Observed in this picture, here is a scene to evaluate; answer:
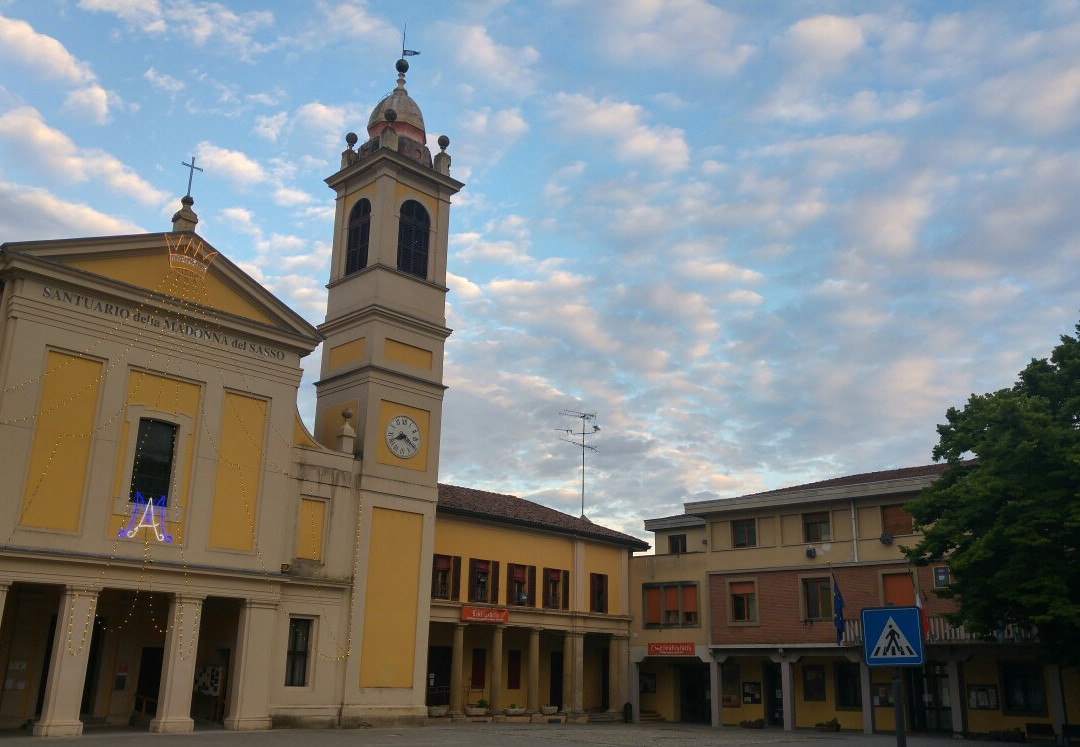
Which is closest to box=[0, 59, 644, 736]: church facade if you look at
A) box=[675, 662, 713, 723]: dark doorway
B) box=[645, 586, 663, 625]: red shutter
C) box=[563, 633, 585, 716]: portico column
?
box=[563, 633, 585, 716]: portico column

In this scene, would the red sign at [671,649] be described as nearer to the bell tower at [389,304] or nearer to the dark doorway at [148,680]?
the bell tower at [389,304]

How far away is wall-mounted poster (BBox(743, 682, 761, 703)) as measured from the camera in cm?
3706

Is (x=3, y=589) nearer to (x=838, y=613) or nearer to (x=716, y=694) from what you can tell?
(x=838, y=613)

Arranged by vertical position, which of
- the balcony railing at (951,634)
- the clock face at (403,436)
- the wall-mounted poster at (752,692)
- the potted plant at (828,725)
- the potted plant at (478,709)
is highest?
the clock face at (403,436)

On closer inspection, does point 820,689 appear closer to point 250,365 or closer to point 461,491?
point 461,491

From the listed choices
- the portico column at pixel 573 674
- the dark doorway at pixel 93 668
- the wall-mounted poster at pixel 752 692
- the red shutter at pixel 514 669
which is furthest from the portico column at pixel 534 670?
the dark doorway at pixel 93 668

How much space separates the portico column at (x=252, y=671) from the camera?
2489 cm

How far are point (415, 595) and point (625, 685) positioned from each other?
1417 centimetres

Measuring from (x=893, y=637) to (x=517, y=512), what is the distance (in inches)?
1217

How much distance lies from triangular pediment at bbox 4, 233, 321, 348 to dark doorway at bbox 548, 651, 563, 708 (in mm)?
19223

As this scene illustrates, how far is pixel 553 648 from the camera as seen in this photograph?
40.5 metres

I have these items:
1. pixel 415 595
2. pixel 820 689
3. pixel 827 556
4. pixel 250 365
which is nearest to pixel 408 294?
pixel 250 365

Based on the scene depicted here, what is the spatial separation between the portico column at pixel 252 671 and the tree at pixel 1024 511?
1833 centimetres

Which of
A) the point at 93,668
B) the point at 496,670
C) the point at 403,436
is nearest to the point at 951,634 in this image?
the point at 496,670
